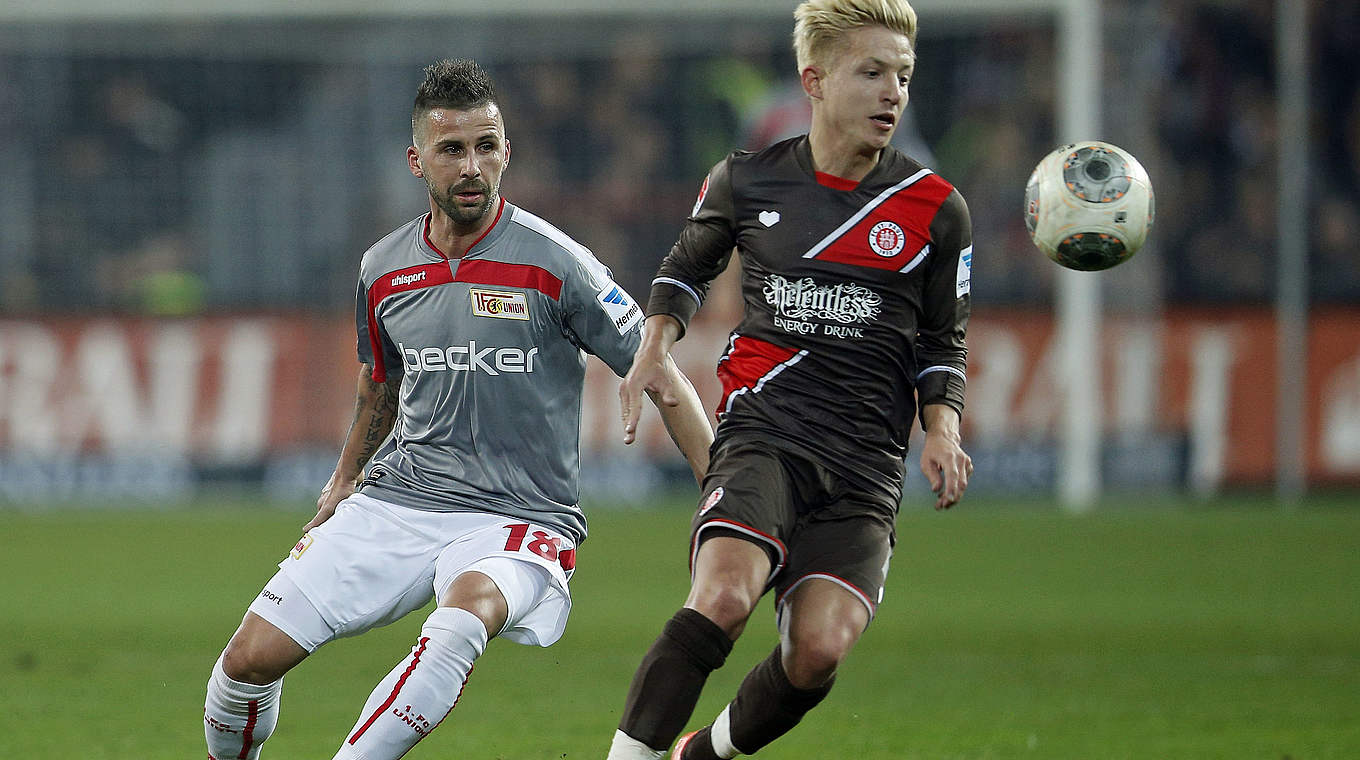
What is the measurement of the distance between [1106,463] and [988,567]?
4.30 m

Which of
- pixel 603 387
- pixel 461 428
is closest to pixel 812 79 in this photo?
pixel 461 428

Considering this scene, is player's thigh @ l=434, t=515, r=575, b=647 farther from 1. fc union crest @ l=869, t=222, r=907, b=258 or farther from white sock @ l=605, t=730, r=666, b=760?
1. fc union crest @ l=869, t=222, r=907, b=258

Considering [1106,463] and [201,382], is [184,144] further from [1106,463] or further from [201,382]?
[1106,463]

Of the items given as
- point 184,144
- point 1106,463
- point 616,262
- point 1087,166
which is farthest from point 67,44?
point 1087,166

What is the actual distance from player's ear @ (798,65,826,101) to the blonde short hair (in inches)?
0.7

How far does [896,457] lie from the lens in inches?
199

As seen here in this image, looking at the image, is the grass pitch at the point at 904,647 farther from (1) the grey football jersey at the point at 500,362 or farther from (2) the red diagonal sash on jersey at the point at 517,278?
(2) the red diagonal sash on jersey at the point at 517,278

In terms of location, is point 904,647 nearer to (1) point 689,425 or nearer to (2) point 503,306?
(1) point 689,425

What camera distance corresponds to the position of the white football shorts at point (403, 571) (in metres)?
4.80

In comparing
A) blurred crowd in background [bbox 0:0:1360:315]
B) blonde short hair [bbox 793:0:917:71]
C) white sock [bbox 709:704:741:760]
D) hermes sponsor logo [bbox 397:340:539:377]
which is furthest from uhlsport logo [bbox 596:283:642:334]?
blurred crowd in background [bbox 0:0:1360:315]

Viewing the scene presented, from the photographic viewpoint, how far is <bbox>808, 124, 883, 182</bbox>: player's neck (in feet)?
16.5

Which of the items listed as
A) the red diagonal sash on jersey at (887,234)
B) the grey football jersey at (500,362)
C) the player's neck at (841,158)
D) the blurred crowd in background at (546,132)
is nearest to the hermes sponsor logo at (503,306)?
the grey football jersey at (500,362)

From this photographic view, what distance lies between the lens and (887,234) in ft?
16.2

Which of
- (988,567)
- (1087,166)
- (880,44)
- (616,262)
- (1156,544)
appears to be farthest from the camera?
(616,262)
